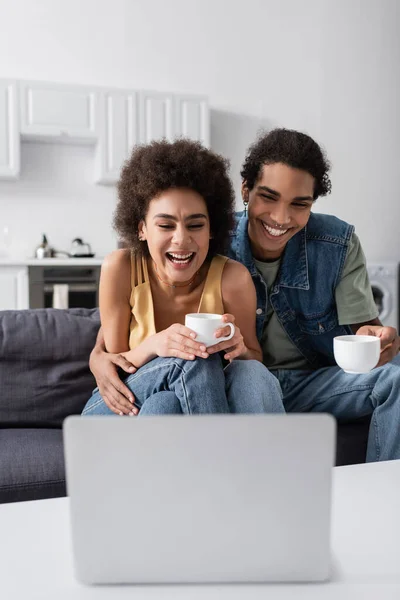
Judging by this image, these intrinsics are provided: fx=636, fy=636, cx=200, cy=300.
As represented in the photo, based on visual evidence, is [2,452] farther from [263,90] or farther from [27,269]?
[263,90]

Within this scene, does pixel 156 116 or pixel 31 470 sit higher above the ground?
pixel 156 116

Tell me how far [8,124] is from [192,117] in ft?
4.28

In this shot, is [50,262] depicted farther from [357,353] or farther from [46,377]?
[357,353]

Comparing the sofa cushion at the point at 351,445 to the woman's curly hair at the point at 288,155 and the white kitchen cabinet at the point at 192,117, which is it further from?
the white kitchen cabinet at the point at 192,117

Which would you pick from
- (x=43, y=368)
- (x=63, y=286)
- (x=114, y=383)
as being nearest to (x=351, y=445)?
(x=114, y=383)

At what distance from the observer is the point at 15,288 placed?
420cm

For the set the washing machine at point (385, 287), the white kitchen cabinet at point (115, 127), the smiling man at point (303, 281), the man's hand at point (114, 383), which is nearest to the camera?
the man's hand at point (114, 383)

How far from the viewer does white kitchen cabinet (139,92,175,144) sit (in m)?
4.55

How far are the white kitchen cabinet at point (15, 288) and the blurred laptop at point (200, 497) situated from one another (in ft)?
11.9

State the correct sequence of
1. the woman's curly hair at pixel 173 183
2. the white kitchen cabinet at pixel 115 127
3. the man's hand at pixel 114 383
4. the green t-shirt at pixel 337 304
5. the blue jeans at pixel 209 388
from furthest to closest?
the white kitchen cabinet at pixel 115 127
the green t-shirt at pixel 337 304
the woman's curly hair at pixel 173 183
the man's hand at pixel 114 383
the blue jeans at pixel 209 388

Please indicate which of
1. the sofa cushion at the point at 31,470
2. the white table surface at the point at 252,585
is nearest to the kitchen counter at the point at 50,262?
the sofa cushion at the point at 31,470

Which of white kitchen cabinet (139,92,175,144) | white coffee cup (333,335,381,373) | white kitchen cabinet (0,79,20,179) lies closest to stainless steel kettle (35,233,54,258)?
white kitchen cabinet (0,79,20,179)

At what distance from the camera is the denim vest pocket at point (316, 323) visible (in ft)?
6.16

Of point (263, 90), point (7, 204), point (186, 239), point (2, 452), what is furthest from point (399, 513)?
point (263, 90)
